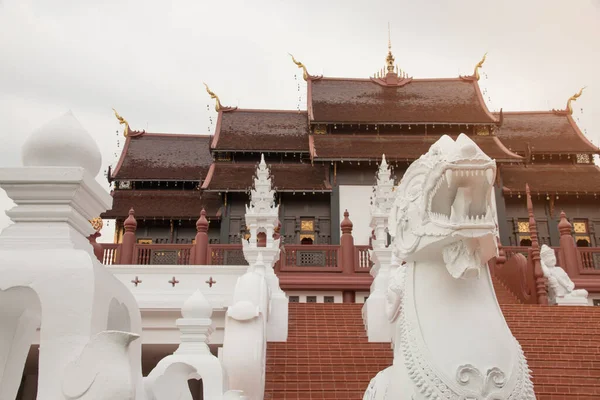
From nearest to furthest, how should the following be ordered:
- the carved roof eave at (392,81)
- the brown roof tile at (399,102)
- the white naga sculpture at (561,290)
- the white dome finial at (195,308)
Answer: 1. the white dome finial at (195,308)
2. the white naga sculpture at (561,290)
3. the brown roof tile at (399,102)
4. the carved roof eave at (392,81)

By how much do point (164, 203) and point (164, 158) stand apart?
9.26ft

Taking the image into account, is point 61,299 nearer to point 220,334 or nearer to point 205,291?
point 220,334

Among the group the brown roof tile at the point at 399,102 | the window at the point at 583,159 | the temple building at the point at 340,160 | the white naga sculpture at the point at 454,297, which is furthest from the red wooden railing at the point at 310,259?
the window at the point at 583,159

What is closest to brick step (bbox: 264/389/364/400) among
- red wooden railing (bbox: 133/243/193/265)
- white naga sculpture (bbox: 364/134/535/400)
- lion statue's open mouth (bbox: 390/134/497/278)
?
white naga sculpture (bbox: 364/134/535/400)

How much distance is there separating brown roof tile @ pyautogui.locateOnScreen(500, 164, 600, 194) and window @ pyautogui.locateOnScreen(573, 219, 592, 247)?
1215 mm

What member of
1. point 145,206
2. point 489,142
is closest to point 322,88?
point 489,142

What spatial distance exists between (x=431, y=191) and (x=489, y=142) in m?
17.5

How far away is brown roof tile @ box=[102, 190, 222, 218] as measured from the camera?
60.6ft

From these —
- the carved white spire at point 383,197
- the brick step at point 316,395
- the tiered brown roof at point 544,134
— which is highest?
the tiered brown roof at point 544,134

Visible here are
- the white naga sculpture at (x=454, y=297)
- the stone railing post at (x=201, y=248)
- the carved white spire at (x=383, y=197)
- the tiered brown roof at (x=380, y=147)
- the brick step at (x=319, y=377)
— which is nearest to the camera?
the white naga sculpture at (x=454, y=297)

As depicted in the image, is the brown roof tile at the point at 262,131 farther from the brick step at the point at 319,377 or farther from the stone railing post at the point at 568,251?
the brick step at the point at 319,377

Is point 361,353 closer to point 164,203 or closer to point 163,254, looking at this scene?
point 163,254

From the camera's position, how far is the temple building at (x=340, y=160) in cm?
1823

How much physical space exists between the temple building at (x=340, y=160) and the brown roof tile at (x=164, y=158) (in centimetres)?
4
